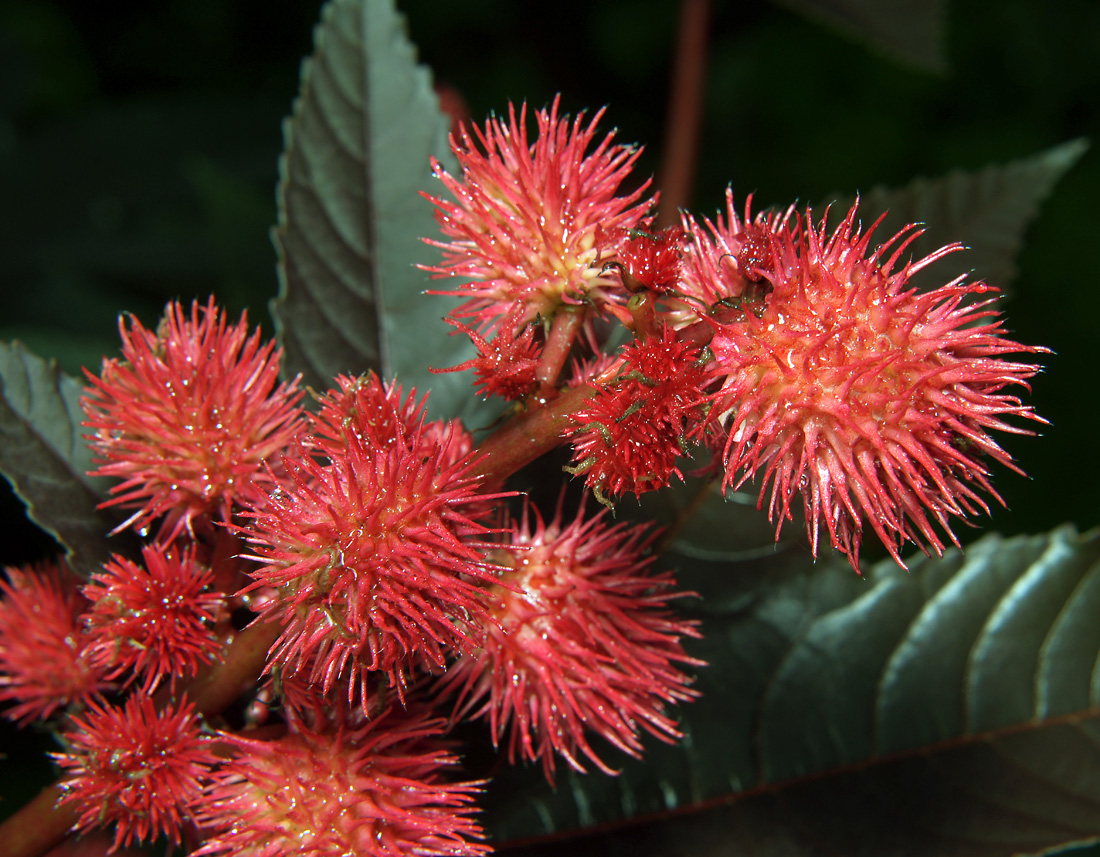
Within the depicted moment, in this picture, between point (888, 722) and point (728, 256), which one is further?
point (888, 722)

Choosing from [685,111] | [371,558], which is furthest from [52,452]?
[685,111]

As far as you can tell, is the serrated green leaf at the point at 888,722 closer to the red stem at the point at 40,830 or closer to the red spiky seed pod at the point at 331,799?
the red spiky seed pod at the point at 331,799

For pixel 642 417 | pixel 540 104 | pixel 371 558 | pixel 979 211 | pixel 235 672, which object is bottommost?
pixel 235 672

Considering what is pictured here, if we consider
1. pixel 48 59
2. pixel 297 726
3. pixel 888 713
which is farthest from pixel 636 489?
pixel 48 59

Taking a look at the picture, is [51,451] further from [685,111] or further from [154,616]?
[685,111]

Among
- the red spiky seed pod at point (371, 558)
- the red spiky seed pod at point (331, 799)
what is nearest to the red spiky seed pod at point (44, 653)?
the red spiky seed pod at point (331, 799)

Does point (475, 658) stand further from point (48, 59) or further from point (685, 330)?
point (48, 59)
